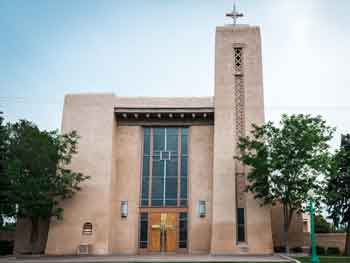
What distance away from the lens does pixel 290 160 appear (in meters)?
24.9

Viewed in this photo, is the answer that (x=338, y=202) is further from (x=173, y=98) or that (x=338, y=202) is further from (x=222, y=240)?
(x=173, y=98)

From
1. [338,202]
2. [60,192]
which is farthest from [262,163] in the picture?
[60,192]

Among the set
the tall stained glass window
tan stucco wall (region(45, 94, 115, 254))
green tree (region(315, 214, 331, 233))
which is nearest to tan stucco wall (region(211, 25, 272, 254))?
the tall stained glass window

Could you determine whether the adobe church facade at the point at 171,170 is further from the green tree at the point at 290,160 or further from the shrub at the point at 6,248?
the shrub at the point at 6,248

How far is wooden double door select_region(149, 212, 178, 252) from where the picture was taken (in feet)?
93.5

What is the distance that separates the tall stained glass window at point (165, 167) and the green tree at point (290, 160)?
532 centimetres

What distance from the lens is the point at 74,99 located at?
98.8 feet

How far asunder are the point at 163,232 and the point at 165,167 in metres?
4.30

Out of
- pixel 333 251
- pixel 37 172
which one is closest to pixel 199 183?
pixel 333 251

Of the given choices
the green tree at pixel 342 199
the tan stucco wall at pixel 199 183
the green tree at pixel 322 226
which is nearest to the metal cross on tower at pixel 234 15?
the tan stucco wall at pixel 199 183

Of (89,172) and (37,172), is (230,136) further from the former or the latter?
(37,172)

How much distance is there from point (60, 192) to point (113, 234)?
4.65m

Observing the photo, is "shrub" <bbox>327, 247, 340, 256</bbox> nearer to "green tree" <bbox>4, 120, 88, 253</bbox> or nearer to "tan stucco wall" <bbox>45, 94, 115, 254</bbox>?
"tan stucco wall" <bbox>45, 94, 115, 254</bbox>

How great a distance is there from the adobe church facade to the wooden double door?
0.06m
